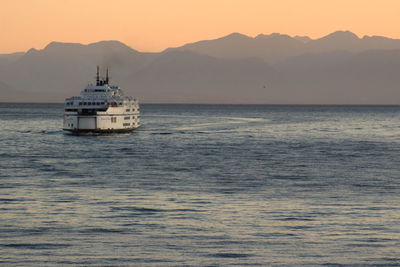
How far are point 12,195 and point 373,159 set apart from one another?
1754 inches

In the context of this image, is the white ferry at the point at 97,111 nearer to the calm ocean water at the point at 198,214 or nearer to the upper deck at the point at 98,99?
the upper deck at the point at 98,99

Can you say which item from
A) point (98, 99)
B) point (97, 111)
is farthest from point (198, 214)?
point (98, 99)

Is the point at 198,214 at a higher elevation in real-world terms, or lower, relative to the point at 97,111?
lower

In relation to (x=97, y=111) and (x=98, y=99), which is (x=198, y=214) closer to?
(x=97, y=111)

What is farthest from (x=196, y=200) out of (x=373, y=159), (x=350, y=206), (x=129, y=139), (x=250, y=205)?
(x=129, y=139)

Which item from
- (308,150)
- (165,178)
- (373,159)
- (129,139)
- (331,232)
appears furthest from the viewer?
(129,139)

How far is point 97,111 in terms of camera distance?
363 ft

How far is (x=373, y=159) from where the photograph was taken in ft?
246

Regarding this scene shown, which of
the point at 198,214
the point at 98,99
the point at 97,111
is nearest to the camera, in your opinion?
the point at 198,214

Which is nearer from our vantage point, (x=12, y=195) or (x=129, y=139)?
(x=12, y=195)

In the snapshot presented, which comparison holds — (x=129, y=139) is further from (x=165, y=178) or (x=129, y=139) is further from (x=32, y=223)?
(x=32, y=223)

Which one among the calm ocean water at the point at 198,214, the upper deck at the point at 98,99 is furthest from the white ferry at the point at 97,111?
the calm ocean water at the point at 198,214

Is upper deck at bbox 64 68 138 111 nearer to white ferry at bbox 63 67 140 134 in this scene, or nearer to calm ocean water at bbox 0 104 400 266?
white ferry at bbox 63 67 140 134

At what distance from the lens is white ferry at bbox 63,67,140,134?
4392 inches
